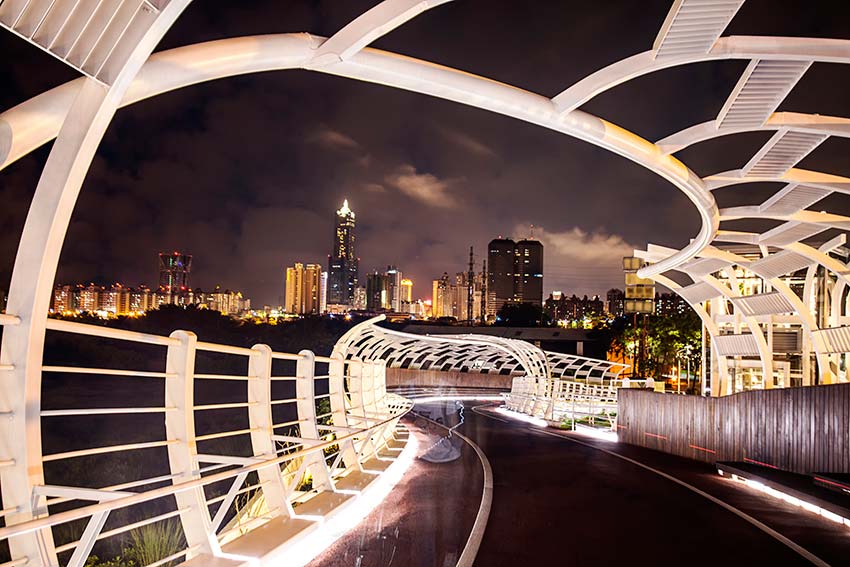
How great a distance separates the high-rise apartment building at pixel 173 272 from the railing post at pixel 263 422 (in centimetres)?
18682

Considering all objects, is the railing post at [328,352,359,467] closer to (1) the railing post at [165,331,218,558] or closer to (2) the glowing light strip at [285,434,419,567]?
(2) the glowing light strip at [285,434,419,567]

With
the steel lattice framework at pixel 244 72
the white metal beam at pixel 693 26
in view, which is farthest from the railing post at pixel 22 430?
the white metal beam at pixel 693 26

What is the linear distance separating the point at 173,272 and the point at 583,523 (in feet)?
640

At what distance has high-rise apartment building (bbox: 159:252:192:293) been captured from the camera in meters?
188

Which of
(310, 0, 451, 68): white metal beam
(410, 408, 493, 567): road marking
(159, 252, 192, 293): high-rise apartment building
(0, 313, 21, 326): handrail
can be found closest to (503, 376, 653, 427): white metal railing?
(410, 408, 493, 567): road marking

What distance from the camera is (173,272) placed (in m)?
190

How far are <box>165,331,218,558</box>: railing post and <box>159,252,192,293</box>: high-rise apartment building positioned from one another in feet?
618

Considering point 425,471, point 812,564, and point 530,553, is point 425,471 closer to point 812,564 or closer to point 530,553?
point 530,553

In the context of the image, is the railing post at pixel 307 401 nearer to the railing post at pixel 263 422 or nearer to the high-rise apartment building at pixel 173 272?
the railing post at pixel 263 422

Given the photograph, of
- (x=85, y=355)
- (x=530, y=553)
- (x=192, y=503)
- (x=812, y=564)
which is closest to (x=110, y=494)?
(x=192, y=503)

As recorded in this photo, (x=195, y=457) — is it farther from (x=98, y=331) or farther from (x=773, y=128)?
(x=773, y=128)

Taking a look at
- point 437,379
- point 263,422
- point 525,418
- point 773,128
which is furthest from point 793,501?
point 437,379

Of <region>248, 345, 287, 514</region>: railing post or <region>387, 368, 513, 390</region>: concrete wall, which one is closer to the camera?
<region>248, 345, 287, 514</region>: railing post

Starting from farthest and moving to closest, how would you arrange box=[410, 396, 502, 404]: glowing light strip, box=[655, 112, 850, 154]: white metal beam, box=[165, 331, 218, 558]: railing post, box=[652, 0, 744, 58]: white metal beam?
1. box=[410, 396, 502, 404]: glowing light strip
2. box=[655, 112, 850, 154]: white metal beam
3. box=[652, 0, 744, 58]: white metal beam
4. box=[165, 331, 218, 558]: railing post
